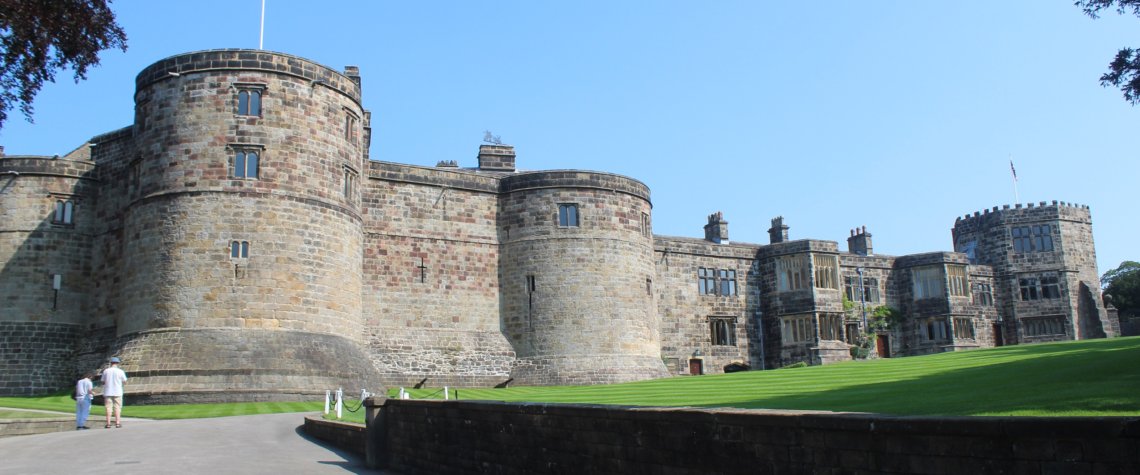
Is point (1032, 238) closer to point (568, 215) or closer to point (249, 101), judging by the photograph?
point (568, 215)

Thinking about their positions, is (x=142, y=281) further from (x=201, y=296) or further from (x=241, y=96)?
(x=241, y=96)

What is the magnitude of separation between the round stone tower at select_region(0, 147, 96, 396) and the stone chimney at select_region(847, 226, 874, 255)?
1707 inches

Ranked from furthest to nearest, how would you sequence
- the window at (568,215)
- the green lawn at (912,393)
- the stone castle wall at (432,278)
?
the window at (568,215), the stone castle wall at (432,278), the green lawn at (912,393)

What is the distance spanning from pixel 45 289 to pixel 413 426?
25050 mm

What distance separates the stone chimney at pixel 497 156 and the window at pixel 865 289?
2097cm

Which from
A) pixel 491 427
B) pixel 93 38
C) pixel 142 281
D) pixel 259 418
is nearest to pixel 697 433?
pixel 491 427

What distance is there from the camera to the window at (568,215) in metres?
40.4

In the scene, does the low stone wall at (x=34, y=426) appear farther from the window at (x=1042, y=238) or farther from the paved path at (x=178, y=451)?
the window at (x=1042, y=238)

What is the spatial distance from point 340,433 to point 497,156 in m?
36.2

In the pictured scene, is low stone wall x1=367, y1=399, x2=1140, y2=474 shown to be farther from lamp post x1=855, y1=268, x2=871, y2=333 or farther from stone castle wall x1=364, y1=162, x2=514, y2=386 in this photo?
lamp post x1=855, y1=268, x2=871, y2=333

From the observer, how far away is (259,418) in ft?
78.8

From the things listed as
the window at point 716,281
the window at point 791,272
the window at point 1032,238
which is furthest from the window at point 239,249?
the window at point 1032,238

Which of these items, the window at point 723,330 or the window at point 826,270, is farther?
the window at point 826,270

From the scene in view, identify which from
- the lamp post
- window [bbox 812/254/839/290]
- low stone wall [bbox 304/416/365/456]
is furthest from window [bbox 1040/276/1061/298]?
low stone wall [bbox 304/416/365/456]
